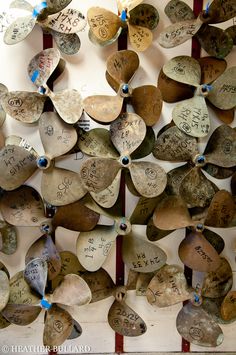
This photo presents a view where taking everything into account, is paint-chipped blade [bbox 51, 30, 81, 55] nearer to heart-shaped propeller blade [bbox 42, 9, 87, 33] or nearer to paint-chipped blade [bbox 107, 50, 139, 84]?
heart-shaped propeller blade [bbox 42, 9, 87, 33]

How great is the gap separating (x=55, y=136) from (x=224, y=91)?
712 mm

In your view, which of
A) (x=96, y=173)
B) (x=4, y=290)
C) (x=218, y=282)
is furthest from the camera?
(x=218, y=282)

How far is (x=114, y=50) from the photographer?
1.70 metres

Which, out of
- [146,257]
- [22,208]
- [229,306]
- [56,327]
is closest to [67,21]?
[22,208]

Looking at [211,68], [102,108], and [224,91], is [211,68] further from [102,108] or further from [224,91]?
[102,108]

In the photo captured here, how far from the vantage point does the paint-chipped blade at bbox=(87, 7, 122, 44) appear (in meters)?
1.57

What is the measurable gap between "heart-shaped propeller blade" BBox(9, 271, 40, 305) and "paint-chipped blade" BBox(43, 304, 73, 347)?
86 mm

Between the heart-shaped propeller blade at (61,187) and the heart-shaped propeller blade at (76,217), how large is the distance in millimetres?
38

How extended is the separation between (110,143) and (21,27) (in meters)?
0.57

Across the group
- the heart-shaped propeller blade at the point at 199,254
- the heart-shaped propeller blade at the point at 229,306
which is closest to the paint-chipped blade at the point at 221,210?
the heart-shaped propeller blade at the point at 199,254

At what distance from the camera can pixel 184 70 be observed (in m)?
1.65

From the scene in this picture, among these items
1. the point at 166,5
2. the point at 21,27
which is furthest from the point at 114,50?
the point at 21,27

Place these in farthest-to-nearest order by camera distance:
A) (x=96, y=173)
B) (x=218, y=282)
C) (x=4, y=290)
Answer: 1. (x=218, y=282)
2. (x=4, y=290)
3. (x=96, y=173)

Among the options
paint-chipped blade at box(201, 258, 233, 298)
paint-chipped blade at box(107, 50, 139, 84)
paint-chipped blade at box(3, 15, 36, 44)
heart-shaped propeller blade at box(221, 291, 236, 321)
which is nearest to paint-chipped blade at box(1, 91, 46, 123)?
paint-chipped blade at box(3, 15, 36, 44)
